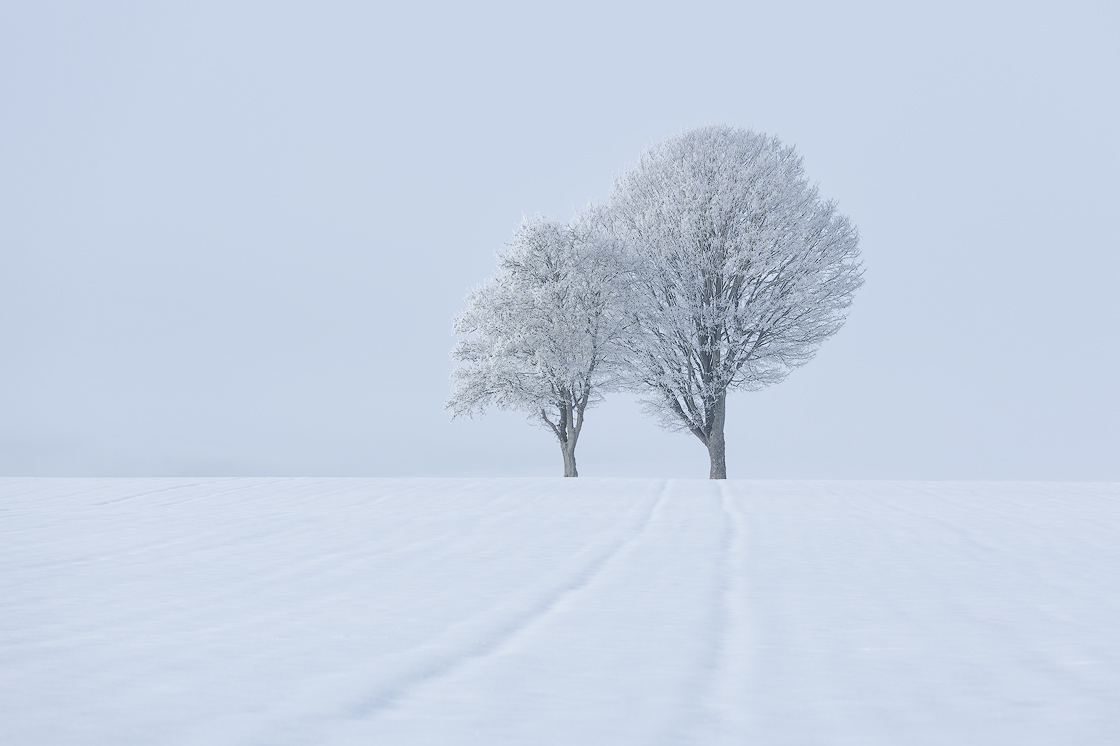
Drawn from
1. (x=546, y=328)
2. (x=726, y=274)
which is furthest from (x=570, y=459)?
(x=726, y=274)

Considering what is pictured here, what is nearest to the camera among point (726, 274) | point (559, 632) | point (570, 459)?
A: point (559, 632)

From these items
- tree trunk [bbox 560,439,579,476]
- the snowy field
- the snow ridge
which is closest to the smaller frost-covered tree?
tree trunk [bbox 560,439,579,476]

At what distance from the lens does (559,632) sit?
5.04 meters

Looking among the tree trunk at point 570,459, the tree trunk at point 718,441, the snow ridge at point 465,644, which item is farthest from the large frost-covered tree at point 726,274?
the snow ridge at point 465,644

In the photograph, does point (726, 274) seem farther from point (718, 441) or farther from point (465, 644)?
point (465, 644)

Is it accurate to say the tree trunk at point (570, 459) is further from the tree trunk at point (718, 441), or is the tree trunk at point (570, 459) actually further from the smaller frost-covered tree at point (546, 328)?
the tree trunk at point (718, 441)

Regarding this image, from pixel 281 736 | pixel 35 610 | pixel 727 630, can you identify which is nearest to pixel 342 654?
pixel 281 736

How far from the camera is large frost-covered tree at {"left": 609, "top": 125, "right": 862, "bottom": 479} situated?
88.4ft

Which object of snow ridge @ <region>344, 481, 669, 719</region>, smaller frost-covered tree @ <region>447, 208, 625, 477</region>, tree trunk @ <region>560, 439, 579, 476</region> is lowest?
snow ridge @ <region>344, 481, 669, 719</region>

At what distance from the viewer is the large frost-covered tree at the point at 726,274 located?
26.9m

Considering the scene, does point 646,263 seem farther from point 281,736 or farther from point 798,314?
point 281,736

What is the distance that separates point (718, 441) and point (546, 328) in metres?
6.83

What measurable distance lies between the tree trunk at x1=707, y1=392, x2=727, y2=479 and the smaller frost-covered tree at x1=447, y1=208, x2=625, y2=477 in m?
3.74

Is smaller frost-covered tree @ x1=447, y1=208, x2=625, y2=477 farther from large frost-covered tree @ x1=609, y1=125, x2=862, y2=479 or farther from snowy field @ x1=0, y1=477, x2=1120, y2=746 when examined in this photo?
snowy field @ x1=0, y1=477, x2=1120, y2=746
